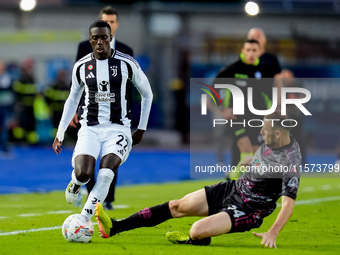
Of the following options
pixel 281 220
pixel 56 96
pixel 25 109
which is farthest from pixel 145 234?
pixel 25 109

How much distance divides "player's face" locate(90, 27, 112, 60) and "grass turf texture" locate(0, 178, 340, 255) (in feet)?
5.83

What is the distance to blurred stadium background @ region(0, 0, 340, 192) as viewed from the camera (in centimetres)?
2462

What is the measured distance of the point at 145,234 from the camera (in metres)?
8.10

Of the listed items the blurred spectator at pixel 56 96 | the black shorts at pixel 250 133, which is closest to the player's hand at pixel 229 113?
the black shorts at pixel 250 133

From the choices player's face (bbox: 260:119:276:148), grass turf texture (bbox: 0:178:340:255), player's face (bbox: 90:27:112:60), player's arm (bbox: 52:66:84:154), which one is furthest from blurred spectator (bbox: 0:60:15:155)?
player's face (bbox: 260:119:276:148)

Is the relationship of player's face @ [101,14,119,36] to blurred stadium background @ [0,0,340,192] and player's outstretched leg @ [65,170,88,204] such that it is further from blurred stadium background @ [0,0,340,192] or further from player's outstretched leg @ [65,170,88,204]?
blurred stadium background @ [0,0,340,192]

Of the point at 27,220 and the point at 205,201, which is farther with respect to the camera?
the point at 27,220

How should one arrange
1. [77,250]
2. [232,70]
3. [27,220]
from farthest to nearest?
[232,70]
[27,220]
[77,250]

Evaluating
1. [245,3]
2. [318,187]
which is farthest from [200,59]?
[318,187]

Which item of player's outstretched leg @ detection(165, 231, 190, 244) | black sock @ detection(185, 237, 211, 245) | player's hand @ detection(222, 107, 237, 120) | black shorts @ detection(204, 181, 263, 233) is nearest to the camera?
black shorts @ detection(204, 181, 263, 233)

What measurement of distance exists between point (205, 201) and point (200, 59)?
68.2 ft

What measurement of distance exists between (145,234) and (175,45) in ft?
74.6

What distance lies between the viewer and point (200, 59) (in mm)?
27984

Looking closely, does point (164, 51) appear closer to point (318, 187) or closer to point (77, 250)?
point (318, 187)
